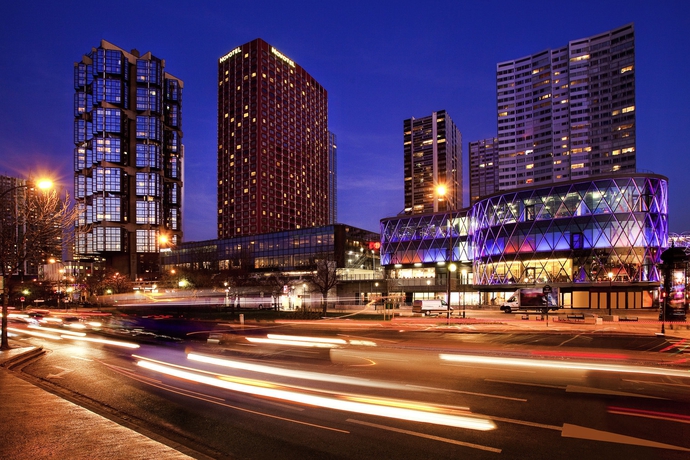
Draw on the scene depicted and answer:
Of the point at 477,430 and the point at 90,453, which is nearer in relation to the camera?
the point at 90,453

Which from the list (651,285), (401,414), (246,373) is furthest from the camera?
(651,285)

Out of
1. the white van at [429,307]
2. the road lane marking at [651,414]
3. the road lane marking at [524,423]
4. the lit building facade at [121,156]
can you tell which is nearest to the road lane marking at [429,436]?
the road lane marking at [524,423]

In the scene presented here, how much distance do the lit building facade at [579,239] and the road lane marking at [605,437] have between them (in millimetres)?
54709

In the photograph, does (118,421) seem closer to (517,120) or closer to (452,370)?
(452,370)

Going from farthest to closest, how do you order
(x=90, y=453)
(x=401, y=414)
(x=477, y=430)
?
1. (x=401, y=414)
2. (x=477, y=430)
3. (x=90, y=453)

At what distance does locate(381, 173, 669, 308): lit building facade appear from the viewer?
65562 mm

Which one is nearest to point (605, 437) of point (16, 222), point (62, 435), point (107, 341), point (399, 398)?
point (399, 398)

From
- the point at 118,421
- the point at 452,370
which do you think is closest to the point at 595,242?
the point at 452,370

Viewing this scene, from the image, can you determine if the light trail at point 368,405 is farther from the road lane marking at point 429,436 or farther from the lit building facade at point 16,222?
the lit building facade at point 16,222

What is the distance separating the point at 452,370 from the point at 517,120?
176m

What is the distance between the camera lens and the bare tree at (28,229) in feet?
74.3

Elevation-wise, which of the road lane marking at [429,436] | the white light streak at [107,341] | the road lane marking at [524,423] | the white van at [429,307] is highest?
the road lane marking at [429,436]

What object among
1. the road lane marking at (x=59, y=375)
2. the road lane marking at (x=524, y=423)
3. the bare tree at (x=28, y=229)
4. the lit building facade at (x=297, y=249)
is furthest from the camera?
the lit building facade at (x=297, y=249)

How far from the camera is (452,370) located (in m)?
16.2
